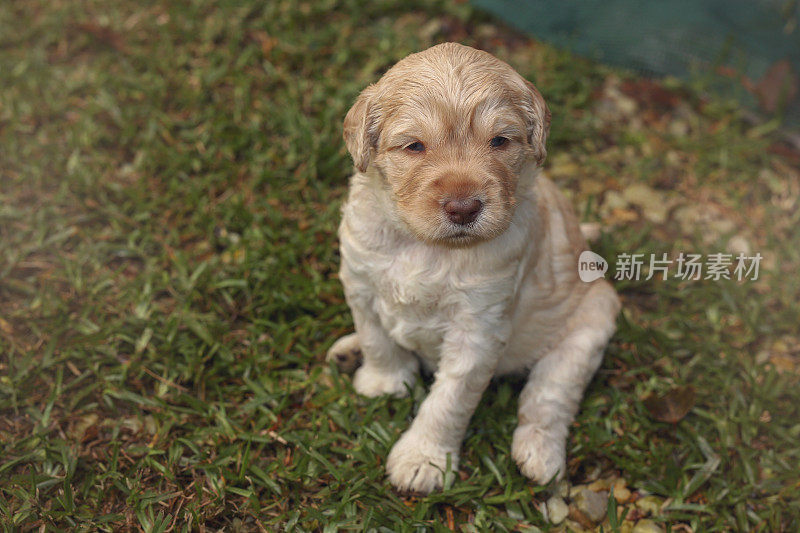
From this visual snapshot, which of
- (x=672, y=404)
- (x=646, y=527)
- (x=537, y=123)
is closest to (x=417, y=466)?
(x=646, y=527)

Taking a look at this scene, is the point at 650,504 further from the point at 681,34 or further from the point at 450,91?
the point at 681,34

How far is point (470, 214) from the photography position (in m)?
2.87

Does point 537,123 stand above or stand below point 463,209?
above

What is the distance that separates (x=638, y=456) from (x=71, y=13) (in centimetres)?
572

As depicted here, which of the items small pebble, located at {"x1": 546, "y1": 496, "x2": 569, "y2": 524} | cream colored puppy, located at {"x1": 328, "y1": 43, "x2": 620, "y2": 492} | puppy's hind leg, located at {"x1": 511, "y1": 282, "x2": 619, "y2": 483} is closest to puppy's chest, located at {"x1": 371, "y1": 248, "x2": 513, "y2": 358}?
cream colored puppy, located at {"x1": 328, "y1": 43, "x2": 620, "y2": 492}

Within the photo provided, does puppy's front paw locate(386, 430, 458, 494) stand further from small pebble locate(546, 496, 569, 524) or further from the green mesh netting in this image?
the green mesh netting

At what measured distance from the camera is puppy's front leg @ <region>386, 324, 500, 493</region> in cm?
334

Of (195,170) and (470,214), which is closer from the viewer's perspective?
(470,214)

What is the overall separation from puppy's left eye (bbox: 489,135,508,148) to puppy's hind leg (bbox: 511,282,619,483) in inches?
49.8

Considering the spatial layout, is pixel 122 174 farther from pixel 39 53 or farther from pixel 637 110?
pixel 637 110

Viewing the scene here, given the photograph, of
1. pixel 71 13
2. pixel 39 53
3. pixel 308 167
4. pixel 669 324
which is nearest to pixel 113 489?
pixel 308 167

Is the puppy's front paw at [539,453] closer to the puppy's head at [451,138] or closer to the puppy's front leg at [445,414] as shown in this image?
the puppy's front leg at [445,414]

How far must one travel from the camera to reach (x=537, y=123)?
3.10m

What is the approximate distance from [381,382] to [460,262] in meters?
1.10
